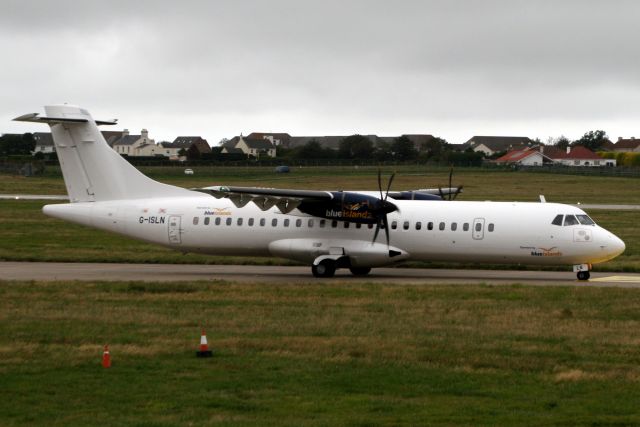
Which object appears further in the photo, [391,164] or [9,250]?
[391,164]

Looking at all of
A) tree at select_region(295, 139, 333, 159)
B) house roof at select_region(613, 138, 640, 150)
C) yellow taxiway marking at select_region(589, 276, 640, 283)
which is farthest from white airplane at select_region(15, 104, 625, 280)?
house roof at select_region(613, 138, 640, 150)

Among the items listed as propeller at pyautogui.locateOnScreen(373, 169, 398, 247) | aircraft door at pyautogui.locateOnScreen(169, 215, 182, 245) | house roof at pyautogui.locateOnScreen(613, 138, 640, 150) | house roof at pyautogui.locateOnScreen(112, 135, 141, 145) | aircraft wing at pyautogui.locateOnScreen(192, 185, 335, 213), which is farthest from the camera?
house roof at pyautogui.locateOnScreen(613, 138, 640, 150)

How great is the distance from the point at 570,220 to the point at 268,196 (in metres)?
8.69

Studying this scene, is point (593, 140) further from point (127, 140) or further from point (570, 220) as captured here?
point (570, 220)

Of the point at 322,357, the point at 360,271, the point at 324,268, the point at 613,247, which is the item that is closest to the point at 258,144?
the point at 360,271

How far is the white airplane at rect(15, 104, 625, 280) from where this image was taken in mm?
27375

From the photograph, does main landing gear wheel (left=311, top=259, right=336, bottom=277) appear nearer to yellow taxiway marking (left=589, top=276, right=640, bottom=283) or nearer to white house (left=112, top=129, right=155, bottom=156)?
yellow taxiway marking (left=589, top=276, right=640, bottom=283)

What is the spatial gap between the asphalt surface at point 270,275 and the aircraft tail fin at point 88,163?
8.23 ft

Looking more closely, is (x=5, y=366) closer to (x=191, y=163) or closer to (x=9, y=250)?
(x=9, y=250)

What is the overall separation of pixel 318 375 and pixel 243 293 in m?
9.93

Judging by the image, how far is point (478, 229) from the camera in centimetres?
2762

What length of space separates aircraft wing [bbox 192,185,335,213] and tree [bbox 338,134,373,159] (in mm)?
97782

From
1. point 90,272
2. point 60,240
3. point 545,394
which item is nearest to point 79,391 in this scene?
point 545,394

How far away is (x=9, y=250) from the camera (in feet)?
118
